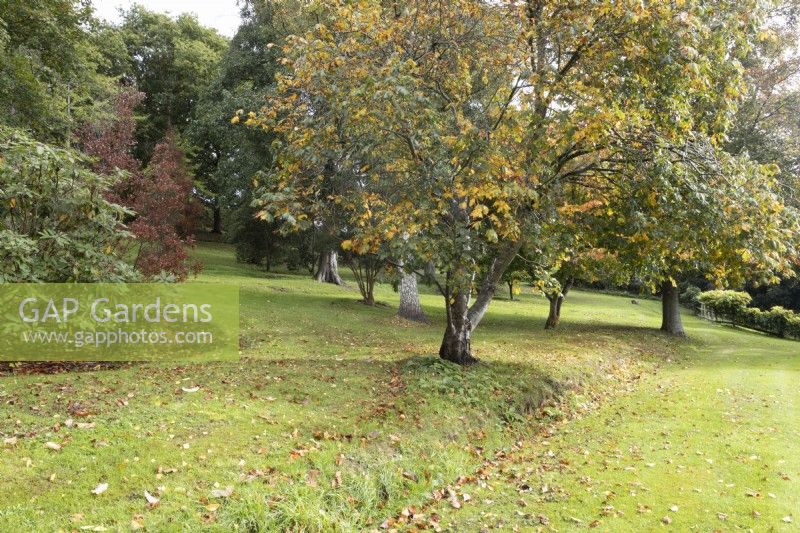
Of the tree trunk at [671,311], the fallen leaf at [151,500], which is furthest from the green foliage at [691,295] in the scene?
the fallen leaf at [151,500]

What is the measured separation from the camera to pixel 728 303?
3142 centimetres

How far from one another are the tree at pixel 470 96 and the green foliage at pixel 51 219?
9.54 feet

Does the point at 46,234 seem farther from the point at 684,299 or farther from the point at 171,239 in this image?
the point at 684,299

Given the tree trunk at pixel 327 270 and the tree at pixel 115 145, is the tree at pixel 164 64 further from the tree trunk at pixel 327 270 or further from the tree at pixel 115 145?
the tree at pixel 115 145

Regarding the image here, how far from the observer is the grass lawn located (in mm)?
4879

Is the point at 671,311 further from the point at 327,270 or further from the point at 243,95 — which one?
the point at 243,95

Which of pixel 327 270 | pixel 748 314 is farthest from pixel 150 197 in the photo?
pixel 748 314

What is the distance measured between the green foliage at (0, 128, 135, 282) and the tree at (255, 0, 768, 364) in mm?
2907

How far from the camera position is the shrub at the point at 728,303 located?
30766 mm

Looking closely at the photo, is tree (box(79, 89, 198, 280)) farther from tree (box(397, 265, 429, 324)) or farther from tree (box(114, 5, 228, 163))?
tree (box(114, 5, 228, 163))

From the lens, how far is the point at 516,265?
17484mm

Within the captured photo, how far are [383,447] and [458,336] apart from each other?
13.9ft

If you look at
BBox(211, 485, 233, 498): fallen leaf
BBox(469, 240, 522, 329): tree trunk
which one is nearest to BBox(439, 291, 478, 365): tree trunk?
BBox(469, 240, 522, 329): tree trunk

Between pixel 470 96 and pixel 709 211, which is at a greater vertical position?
pixel 470 96
